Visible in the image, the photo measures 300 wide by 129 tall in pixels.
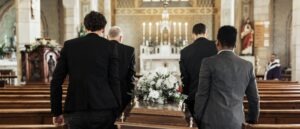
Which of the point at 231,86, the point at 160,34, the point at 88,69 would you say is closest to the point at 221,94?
the point at 231,86

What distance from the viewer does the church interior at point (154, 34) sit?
7864 millimetres

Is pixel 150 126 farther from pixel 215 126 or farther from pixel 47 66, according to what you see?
pixel 47 66

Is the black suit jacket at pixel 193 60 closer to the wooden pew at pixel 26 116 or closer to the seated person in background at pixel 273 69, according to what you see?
the wooden pew at pixel 26 116

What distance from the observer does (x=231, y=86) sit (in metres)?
3.06

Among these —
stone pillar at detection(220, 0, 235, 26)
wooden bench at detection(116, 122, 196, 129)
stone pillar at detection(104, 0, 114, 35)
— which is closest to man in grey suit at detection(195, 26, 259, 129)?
wooden bench at detection(116, 122, 196, 129)

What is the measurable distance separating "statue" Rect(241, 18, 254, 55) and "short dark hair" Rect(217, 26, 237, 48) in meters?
12.1

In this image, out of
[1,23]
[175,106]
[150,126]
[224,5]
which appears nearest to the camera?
[150,126]

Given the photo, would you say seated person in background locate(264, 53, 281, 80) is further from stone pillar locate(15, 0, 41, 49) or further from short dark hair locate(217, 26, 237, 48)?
short dark hair locate(217, 26, 237, 48)

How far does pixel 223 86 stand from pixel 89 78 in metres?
1.08

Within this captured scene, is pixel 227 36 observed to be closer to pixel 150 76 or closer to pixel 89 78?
pixel 89 78

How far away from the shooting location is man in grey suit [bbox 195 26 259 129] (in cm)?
304

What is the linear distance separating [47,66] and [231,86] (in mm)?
7437

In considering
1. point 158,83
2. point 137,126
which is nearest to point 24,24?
point 158,83

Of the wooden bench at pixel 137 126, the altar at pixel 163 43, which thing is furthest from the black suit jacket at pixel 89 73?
the altar at pixel 163 43
